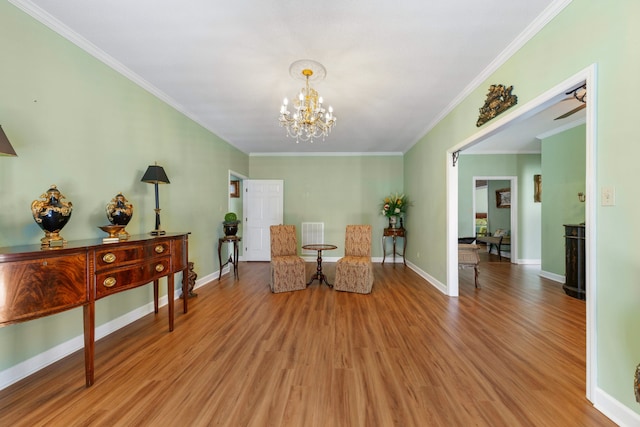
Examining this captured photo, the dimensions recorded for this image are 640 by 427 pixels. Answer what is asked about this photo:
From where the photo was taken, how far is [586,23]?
1.62 metres

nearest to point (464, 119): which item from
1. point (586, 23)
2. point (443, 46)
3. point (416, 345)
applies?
point (443, 46)

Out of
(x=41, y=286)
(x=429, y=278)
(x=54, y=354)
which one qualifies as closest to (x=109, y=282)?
(x=41, y=286)

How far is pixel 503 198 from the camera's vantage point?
8250mm

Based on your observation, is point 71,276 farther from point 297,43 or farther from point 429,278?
point 429,278

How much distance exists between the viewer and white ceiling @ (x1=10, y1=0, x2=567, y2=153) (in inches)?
73.0

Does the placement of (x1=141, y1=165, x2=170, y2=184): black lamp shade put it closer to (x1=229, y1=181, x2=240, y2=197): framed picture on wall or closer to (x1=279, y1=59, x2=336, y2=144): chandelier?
(x1=279, y1=59, x2=336, y2=144): chandelier

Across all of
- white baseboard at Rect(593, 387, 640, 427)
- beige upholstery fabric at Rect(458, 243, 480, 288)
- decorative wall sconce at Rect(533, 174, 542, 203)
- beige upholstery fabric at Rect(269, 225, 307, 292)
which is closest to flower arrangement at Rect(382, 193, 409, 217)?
beige upholstery fabric at Rect(458, 243, 480, 288)

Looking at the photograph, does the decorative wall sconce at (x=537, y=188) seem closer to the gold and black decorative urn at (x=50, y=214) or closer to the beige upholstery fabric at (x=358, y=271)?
the beige upholstery fabric at (x=358, y=271)

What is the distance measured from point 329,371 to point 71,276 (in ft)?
6.09

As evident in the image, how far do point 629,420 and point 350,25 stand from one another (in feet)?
10.0

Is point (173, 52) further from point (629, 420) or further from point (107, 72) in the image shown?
point (629, 420)

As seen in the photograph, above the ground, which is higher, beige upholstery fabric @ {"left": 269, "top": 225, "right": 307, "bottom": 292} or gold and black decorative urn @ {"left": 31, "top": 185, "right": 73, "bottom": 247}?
gold and black decorative urn @ {"left": 31, "top": 185, "right": 73, "bottom": 247}

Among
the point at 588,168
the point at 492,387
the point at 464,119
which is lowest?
the point at 492,387

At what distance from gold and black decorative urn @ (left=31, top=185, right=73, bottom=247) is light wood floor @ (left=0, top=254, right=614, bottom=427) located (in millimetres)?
1008
